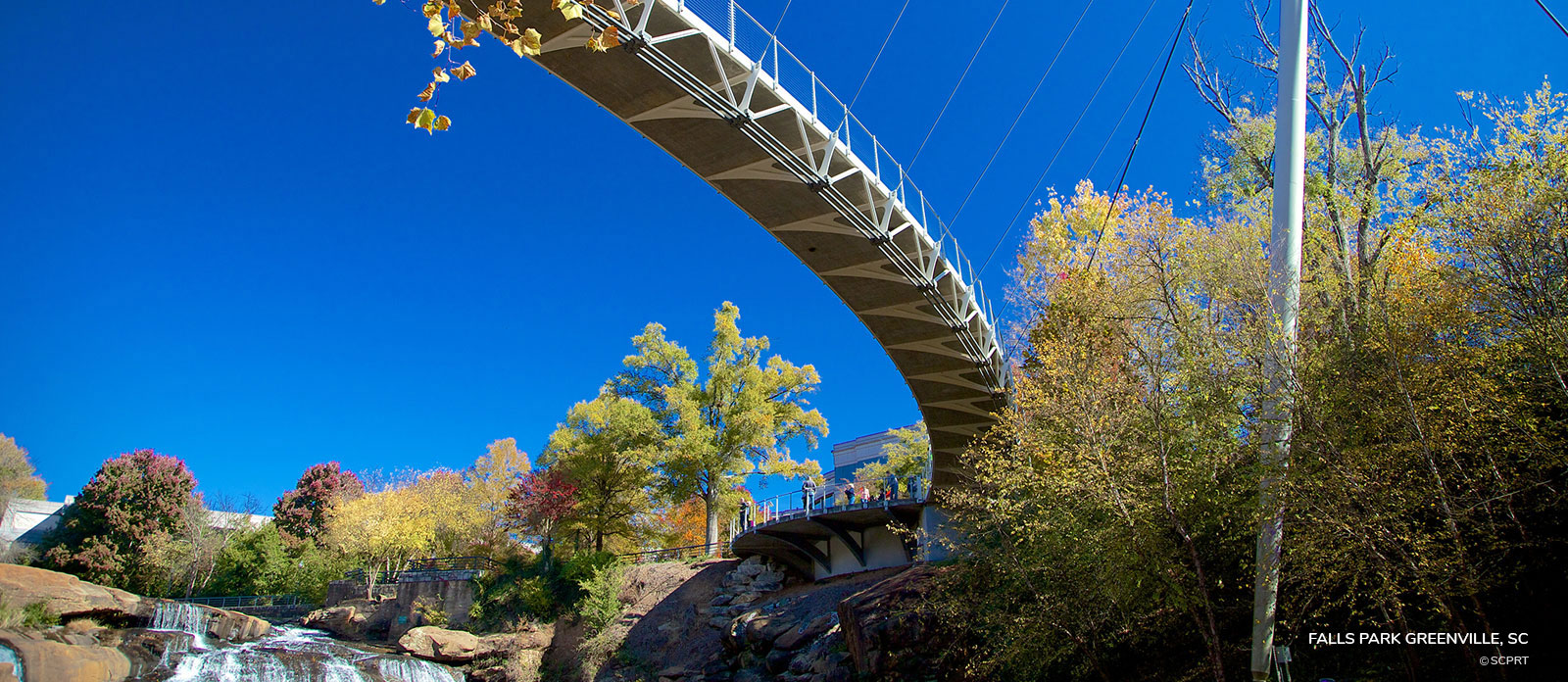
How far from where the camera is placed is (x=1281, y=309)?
32.3ft

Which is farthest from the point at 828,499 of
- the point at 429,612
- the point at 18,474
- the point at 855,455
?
the point at 18,474

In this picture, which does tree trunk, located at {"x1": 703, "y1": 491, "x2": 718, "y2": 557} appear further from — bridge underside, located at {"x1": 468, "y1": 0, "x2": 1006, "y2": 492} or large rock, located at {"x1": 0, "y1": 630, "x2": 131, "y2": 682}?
large rock, located at {"x1": 0, "y1": 630, "x2": 131, "y2": 682}

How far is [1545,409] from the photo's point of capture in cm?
958

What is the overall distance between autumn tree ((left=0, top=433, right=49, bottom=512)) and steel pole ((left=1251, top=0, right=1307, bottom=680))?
67450 mm

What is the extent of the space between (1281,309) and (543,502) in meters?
28.5

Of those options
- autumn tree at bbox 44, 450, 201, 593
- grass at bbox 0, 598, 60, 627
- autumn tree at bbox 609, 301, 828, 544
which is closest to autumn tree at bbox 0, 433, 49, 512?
autumn tree at bbox 44, 450, 201, 593

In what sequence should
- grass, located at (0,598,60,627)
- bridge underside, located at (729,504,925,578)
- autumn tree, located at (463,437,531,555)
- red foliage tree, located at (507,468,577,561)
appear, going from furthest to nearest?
autumn tree, located at (463,437,531,555) < red foliage tree, located at (507,468,577,561) < bridge underside, located at (729,504,925,578) < grass, located at (0,598,60,627)

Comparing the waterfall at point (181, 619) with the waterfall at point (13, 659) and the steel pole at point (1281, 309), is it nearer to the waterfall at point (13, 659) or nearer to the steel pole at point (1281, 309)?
the waterfall at point (13, 659)

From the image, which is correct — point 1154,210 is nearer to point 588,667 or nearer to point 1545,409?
point 1545,409

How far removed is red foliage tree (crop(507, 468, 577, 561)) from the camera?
32.6 meters

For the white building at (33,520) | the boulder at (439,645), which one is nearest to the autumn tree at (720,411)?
the boulder at (439,645)

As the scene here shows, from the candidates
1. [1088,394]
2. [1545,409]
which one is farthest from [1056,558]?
[1545,409]

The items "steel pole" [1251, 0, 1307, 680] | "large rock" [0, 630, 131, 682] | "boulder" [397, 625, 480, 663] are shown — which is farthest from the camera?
"boulder" [397, 625, 480, 663]

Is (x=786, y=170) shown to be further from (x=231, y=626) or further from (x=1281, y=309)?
(x=231, y=626)
